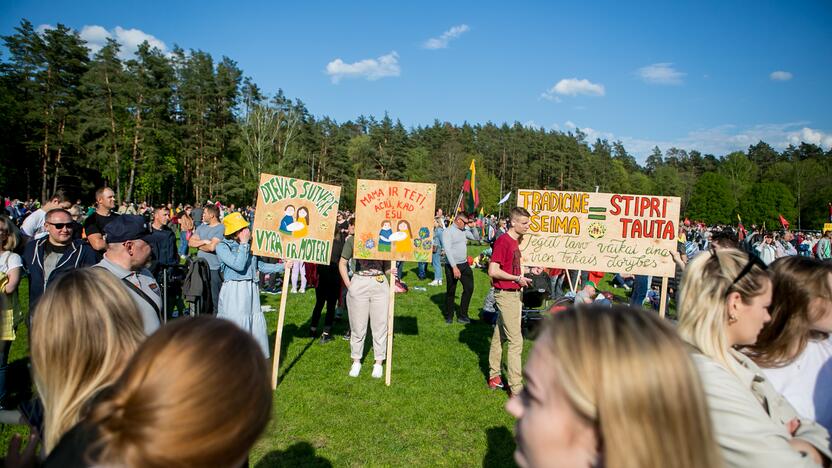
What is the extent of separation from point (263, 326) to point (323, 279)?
7.61ft

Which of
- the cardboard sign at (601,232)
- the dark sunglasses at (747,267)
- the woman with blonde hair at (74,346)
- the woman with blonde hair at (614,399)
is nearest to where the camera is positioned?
the woman with blonde hair at (614,399)

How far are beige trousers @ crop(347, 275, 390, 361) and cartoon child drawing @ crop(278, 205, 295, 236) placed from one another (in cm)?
114

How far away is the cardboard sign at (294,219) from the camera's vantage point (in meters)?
6.05

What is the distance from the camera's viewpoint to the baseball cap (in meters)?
3.71

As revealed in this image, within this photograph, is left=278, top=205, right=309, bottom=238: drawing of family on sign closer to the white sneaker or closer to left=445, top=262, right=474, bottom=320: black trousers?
the white sneaker

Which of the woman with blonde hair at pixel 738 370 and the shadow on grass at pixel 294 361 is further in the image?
the shadow on grass at pixel 294 361

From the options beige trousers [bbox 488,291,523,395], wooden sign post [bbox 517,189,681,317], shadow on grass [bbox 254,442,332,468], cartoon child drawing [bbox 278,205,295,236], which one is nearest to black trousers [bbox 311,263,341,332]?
cartoon child drawing [bbox 278,205,295,236]

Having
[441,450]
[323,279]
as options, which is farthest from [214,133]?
[441,450]

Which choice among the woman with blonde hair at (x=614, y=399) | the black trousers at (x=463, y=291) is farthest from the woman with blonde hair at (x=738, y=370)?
the black trousers at (x=463, y=291)

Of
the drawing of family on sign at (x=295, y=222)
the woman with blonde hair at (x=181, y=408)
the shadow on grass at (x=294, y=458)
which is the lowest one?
the shadow on grass at (x=294, y=458)

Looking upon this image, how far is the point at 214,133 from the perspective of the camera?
158ft

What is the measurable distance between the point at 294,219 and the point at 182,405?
5.18m

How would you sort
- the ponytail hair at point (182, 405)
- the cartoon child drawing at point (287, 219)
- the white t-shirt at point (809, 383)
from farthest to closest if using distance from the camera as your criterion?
1. the cartoon child drawing at point (287, 219)
2. the white t-shirt at point (809, 383)
3. the ponytail hair at point (182, 405)

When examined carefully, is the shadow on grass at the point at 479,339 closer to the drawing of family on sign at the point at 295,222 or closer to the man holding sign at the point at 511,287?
the man holding sign at the point at 511,287
